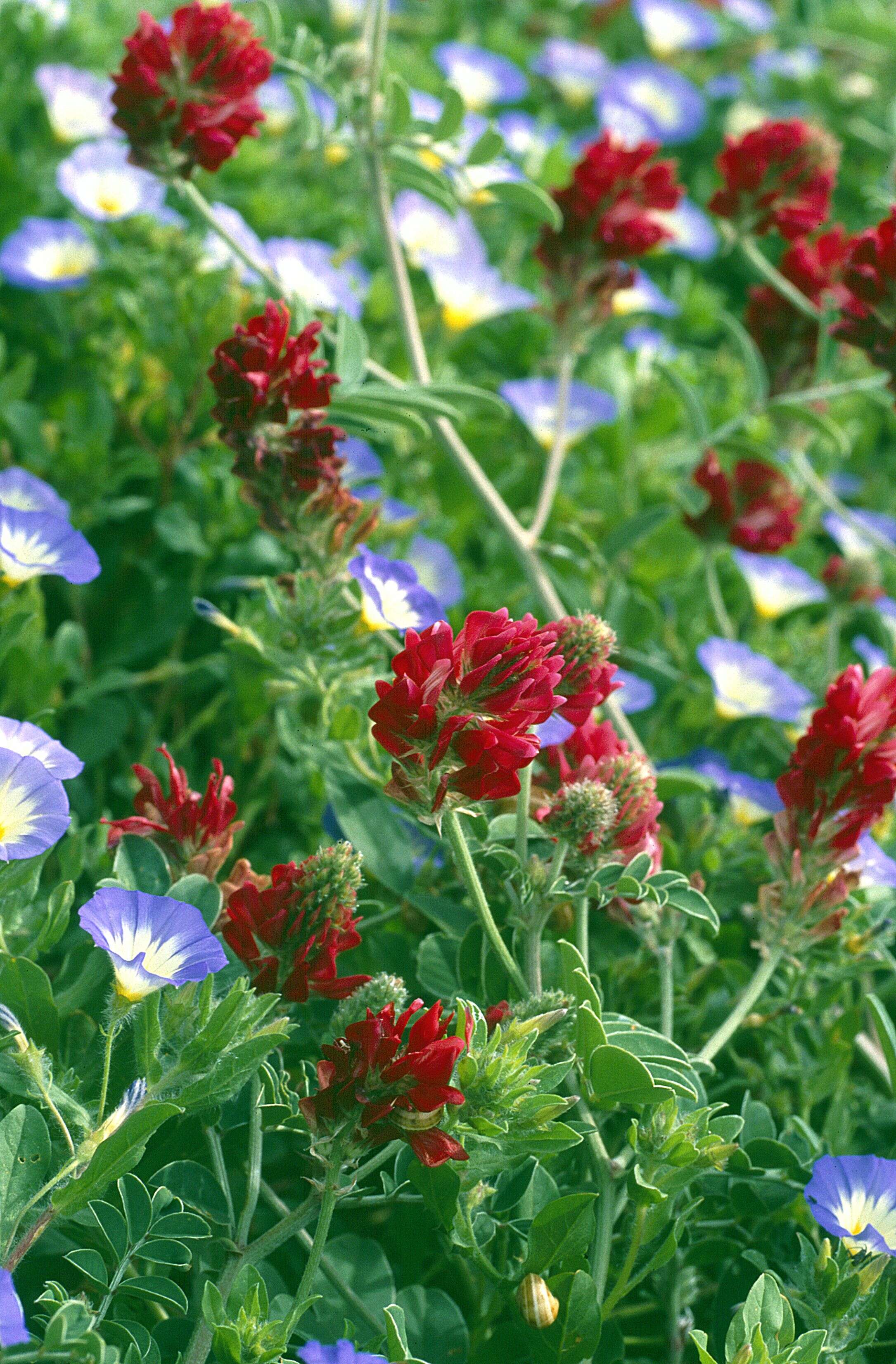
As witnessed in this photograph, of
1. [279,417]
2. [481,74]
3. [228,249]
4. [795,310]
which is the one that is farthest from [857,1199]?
[481,74]

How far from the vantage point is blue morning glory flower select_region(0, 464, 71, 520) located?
1599 millimetres

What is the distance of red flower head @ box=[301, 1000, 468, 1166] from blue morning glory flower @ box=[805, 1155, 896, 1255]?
1.23 ft

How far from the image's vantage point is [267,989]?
A: 44.1 inches

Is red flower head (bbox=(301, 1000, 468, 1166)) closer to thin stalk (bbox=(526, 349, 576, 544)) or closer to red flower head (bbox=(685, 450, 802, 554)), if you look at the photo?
thin stalk (bbox=(526, 349, 576, 544))

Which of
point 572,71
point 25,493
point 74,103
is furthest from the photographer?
point 572,71

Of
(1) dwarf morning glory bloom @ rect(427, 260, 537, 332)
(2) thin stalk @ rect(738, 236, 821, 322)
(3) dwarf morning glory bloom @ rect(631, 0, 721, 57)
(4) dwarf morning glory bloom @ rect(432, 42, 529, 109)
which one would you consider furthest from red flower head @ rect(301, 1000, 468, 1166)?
(3) dwarf morning glory bloom @ rect(631, 0, 721, 57)

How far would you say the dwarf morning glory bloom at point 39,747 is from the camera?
1.21 m

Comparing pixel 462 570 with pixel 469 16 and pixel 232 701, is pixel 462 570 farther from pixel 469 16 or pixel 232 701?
pixel 469 16

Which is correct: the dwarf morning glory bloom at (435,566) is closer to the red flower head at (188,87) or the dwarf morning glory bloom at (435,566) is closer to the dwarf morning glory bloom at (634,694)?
the dwarf morning glory bloom at (634,694)

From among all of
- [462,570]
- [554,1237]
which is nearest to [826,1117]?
[554,1237]

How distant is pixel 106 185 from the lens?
7.14 feet

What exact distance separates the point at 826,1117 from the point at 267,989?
653mm

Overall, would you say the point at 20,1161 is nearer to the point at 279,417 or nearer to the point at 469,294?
the point at 279,417

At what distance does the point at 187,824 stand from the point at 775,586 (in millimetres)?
1204
